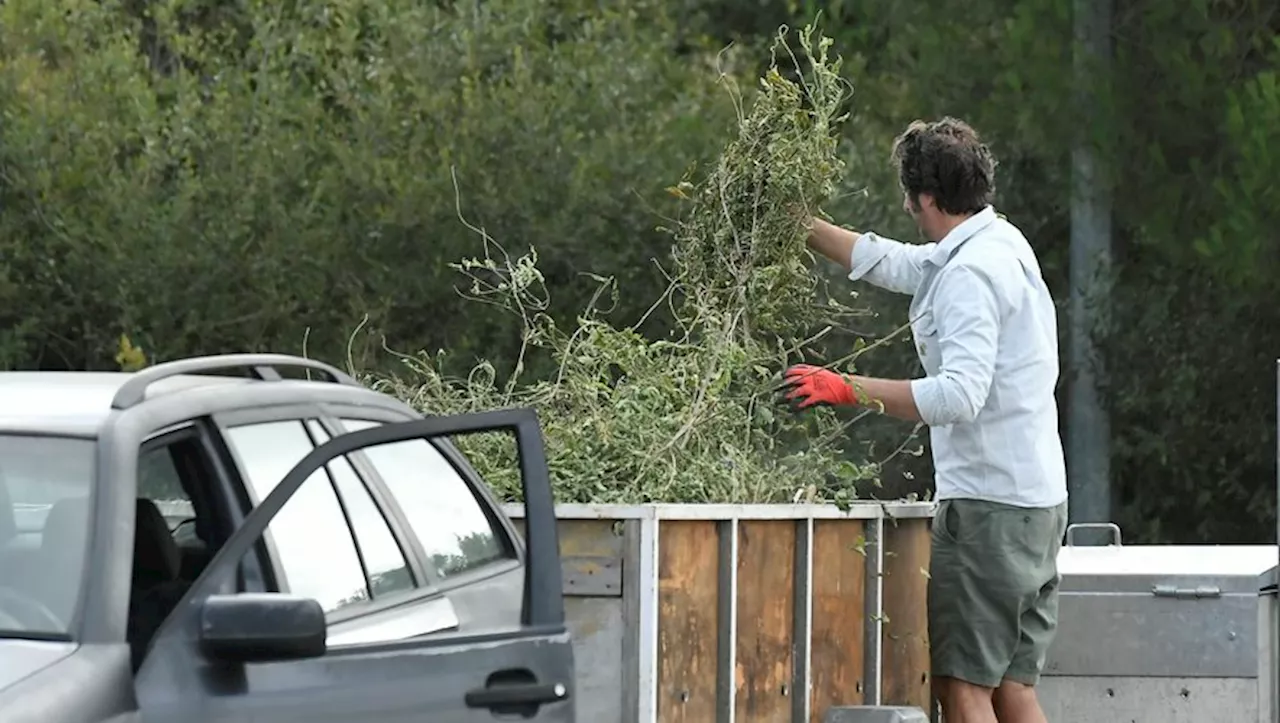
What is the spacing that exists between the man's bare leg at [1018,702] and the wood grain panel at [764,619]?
76cm

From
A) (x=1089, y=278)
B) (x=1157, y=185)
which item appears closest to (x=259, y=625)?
(x=1157, y=185)

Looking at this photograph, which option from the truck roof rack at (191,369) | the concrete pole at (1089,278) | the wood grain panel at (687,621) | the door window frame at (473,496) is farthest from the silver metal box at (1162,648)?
the concrete pole at (1089,278)

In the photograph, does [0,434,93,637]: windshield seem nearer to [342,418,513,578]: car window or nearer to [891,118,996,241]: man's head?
[342,418,513,578]: car window

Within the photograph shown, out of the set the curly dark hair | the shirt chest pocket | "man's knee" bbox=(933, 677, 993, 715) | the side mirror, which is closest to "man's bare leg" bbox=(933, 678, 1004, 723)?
"man's knee" bbox=(933, 677, 993, 715)

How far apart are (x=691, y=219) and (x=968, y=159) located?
0.78m

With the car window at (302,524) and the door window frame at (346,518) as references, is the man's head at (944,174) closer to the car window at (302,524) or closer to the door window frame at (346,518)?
the door window frame at (346,518)

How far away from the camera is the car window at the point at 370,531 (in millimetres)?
4668

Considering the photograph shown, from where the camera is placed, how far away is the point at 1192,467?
624 inches

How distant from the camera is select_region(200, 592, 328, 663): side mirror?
3.81 m

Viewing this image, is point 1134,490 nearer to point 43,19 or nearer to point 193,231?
point 193,231

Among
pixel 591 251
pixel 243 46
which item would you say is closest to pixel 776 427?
pixel 591 251

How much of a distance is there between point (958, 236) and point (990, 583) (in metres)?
0.92

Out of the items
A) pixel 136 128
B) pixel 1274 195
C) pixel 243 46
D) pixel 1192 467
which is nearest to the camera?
pixel 1274 195

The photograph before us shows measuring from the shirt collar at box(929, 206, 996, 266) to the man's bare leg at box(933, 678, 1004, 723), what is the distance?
1.12 metres
